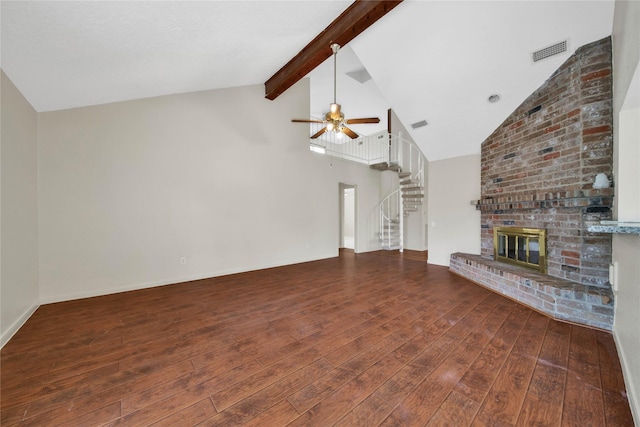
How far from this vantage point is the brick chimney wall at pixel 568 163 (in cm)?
256

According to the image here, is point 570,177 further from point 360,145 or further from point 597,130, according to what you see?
point 360,145

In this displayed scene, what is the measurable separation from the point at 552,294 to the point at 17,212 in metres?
5.76

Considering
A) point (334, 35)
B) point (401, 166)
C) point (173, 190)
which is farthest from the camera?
point (401, 166)

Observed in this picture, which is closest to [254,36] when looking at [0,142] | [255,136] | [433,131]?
[255,136]

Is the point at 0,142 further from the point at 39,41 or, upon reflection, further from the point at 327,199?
the point at 327,199

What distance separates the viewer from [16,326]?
90.7 inches

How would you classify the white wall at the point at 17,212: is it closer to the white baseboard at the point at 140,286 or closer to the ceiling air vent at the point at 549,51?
the white baseboard at the point at 140,286

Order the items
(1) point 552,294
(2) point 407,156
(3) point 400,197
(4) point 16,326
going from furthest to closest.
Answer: (2) point 407,156 → (3) point 400,197 → (1) point 552,294 → (4) point 16,326

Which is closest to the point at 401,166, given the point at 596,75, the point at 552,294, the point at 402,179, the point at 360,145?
the point at 402,179

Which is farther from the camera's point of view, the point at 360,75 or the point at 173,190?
the point at 360,75

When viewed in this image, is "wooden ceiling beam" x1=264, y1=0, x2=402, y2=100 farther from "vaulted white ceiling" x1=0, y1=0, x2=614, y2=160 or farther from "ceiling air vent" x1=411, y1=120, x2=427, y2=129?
"ceiling air vent" x1=411, y1=120, x2=427, y2=129

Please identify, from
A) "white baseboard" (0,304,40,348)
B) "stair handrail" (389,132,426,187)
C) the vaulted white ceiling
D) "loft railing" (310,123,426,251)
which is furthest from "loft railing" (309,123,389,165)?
"white baseboard" (0,304,40,348)

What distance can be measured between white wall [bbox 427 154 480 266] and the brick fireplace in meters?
0.84

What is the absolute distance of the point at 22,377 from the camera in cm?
163
